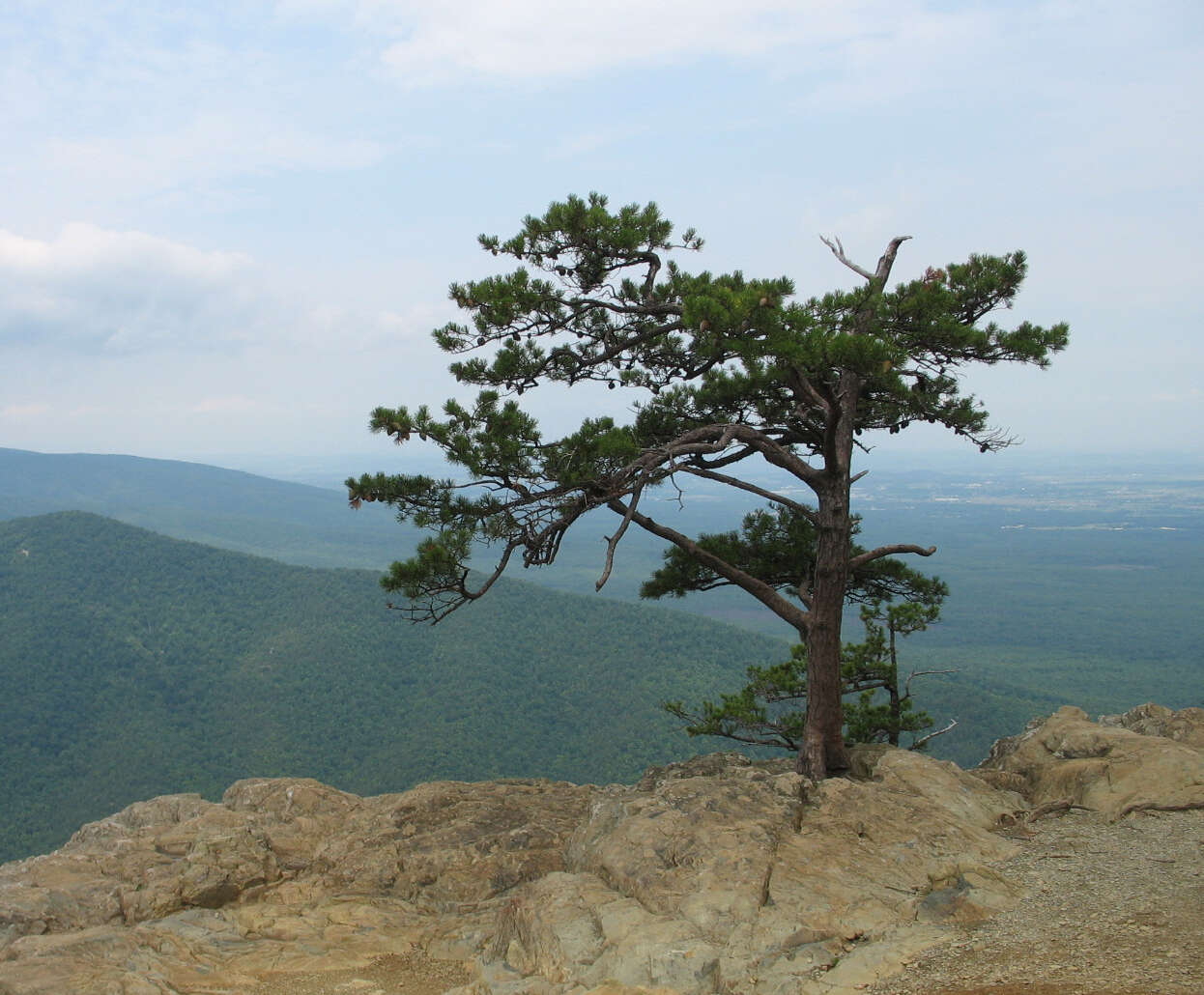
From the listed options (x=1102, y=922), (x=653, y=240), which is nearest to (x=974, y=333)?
(x=653, y=240)

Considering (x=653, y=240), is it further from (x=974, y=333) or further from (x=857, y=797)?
(x=857, y=797)

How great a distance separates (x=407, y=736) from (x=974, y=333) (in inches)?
1403

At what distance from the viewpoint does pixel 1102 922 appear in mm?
5211

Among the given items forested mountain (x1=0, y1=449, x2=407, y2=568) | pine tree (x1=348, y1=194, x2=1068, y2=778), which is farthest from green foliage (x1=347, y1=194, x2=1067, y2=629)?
forested mountain (x1=0, y1=449, x2=407, y2=568)

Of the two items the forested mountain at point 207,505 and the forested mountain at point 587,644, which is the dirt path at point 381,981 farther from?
the forested mountain at point 207,505

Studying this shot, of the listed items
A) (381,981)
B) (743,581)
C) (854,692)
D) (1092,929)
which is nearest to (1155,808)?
(1092,929)

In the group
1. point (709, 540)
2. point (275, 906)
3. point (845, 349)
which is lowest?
point (275, 906)

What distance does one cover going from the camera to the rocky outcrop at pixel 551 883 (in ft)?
17.6

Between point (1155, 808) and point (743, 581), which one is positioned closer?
point (1155, 808)

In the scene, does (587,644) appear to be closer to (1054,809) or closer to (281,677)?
(281,677)

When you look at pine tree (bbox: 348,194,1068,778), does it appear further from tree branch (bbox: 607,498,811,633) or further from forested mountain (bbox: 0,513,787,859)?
forested mountain (bbox: 0,513,787,859)

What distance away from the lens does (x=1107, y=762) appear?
8.10 meters

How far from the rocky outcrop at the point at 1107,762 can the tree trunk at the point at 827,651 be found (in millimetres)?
1697

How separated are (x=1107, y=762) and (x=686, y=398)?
5.58 m
